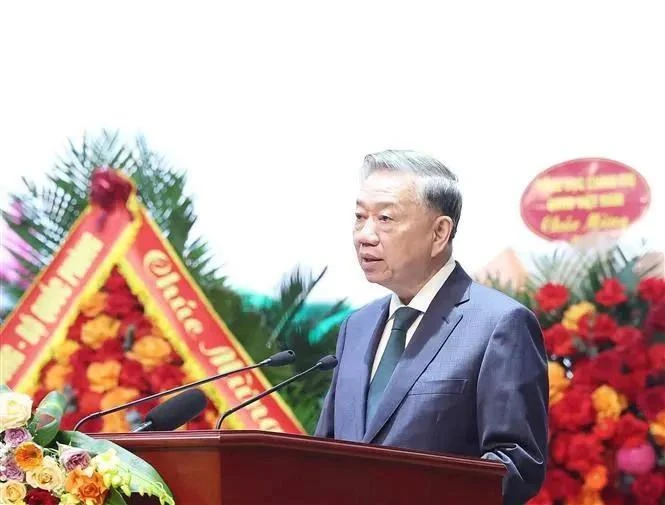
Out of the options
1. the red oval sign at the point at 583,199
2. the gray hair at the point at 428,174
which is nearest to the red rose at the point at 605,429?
the red oval sign at the point at 583,199

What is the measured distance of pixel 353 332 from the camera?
2.62 m

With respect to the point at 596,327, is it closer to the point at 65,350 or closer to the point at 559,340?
the point at 559,340

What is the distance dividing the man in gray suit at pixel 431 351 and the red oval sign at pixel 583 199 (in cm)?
146

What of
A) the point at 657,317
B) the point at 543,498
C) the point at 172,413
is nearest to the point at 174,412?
the point at 172,413

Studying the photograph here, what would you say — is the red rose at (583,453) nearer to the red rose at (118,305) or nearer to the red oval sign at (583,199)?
the red oval sign at (583,199)

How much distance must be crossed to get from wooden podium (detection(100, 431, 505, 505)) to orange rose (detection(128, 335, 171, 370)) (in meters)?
1.72

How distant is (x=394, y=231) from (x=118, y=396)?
1.35 meters

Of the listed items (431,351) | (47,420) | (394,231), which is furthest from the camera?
(394,231)

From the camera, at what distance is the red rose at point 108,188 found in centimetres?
374

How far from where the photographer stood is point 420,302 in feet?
8.13

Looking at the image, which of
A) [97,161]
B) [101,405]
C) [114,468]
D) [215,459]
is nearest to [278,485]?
[215,459]

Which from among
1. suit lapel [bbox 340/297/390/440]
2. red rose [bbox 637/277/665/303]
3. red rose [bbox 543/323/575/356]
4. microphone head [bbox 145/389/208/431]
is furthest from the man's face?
red rose [bbox 637/277/665/303]

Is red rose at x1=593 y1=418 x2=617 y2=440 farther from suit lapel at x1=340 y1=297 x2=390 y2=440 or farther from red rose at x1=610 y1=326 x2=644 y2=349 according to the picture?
suit lapel at x1=340 y1=297 x2=390 y2=440

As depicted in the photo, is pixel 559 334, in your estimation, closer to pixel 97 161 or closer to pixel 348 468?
pixel 97 161
